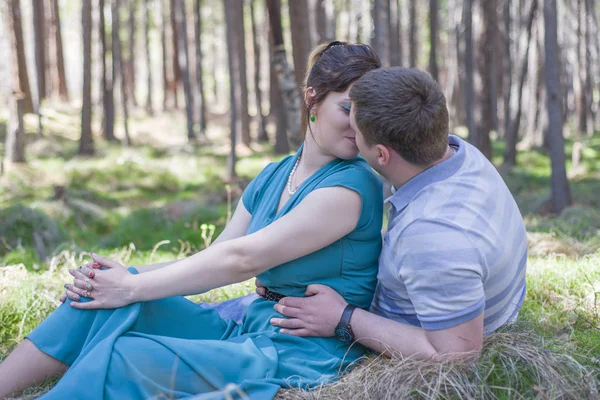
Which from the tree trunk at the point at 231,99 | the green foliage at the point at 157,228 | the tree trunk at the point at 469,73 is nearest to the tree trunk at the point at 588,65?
the tree trunk at the point at 469,73

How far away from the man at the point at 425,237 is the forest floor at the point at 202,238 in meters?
0.16

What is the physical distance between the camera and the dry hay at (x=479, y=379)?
2426mm

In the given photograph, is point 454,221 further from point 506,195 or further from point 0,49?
point 0,49

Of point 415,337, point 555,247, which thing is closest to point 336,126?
point 415,337

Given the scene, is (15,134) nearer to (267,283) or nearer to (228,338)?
(228,338)

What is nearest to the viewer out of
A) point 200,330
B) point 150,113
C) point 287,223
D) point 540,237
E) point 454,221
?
point 454,221

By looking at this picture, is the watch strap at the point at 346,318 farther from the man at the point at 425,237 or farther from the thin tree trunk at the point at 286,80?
the thin tree trunk at the point at 286,80

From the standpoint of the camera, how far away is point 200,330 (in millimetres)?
2992

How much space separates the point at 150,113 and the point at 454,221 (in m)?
22.1

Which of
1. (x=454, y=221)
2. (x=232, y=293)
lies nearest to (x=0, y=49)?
(x=232, y=293)

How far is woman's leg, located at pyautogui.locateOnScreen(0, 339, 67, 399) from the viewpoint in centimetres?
273

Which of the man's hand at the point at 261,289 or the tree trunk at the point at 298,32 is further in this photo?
the tree trunk at the point at 298,32

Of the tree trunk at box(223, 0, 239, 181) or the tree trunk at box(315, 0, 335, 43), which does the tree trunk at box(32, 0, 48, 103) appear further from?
the tree trunk at box(315, 0, 335, 43)

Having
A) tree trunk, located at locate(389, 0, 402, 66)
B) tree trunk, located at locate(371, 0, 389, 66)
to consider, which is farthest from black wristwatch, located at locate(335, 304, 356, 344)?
tree trunk, located at locate(389, 0, 402, 66)
